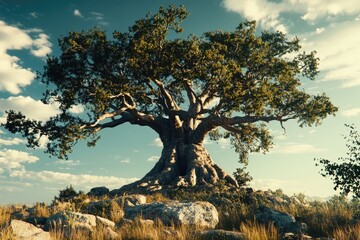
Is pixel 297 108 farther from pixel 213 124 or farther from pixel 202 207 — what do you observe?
pixel 202 207

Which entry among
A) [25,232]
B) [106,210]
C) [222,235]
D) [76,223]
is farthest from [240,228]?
[106,210]

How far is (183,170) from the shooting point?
32.9 metres

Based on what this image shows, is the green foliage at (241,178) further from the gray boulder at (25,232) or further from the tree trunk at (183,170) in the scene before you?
the gray boulder at (25,232)

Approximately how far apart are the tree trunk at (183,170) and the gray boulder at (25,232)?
18.7 metres

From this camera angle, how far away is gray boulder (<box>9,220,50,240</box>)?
898cm

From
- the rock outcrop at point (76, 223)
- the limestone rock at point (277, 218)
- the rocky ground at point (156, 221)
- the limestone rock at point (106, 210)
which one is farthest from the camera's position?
the limestone rock at point (106, 210)

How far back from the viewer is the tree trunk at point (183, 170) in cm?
2956

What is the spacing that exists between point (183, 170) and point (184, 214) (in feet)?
68.0

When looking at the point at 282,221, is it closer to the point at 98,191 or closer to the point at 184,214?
the point at 184,214

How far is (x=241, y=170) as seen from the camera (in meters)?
36.6

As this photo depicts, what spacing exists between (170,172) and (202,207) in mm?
18770

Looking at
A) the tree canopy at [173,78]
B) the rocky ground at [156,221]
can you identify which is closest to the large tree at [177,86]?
the tree canopy at [173,78]

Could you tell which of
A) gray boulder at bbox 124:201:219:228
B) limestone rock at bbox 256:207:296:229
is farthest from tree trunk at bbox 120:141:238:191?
limestone rock at bbox 256:207:296:229

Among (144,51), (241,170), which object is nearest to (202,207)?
(144,51)
